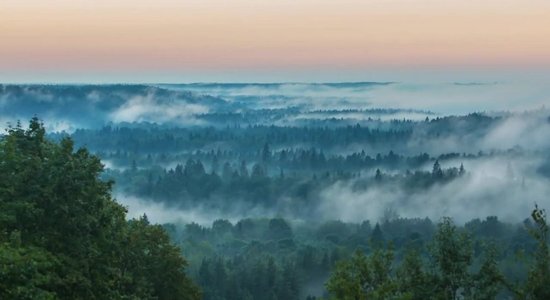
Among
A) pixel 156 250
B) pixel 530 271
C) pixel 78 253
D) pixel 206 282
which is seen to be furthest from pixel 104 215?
pixel 206 282

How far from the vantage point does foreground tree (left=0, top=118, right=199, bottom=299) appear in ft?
110

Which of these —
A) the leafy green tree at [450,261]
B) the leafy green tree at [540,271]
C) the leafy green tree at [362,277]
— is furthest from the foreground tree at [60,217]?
the leafy green tree at [540,271]

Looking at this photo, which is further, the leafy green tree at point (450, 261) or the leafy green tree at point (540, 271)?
the leafy green tree at point (450, 261)

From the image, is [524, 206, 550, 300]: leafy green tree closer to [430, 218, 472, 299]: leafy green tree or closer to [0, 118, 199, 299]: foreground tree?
[430, 218, 472, 299]: leafy green tree

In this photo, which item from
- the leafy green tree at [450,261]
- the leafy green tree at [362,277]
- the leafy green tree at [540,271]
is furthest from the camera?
the leafy green tree at [450,261]

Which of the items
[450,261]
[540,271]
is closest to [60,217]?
[450,261]

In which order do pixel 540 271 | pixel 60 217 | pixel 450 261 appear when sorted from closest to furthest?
pixel 540 271, pixel 450 261, pixel 60 217

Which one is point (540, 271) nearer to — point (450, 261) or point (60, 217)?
point (450, 261)

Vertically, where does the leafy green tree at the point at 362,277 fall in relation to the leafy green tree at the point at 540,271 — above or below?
below

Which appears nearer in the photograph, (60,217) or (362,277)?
(362,277)

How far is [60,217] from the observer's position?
36406 millimetres

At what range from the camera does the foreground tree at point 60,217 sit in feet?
110

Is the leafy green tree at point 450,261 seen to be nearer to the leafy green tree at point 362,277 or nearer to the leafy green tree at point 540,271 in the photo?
the leafy green tree at point 362,277

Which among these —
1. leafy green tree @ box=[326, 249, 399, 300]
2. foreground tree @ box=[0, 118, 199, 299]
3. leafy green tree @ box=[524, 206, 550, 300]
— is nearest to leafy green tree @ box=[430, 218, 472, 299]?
leafy green tree @ box=[326, 249, 399, 300]
